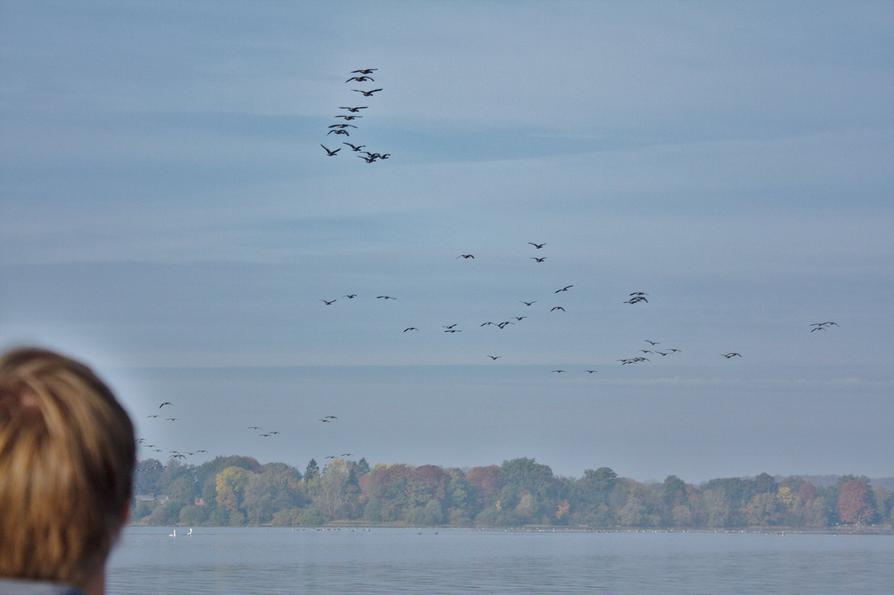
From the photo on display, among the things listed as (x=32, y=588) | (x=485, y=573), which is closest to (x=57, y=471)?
(x=32, y=588)

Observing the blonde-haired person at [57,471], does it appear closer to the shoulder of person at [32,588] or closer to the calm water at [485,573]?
the shoulder of person at [32,588]

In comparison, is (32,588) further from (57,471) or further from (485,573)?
(485,573)

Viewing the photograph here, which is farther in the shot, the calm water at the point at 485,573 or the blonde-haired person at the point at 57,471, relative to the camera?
the calm water at the point at 485,573

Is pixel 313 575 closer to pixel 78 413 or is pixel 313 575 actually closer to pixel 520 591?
pixel 520 591

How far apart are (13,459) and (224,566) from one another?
151 m

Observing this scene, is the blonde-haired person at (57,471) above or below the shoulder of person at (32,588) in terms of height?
above

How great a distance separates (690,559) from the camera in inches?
7461

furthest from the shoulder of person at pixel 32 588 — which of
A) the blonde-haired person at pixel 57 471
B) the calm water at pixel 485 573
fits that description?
the calm water at pixel 485 573

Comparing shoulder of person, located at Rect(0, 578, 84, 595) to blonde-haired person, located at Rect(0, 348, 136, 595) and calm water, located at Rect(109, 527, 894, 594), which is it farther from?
calm water, located at Rect(109, 527, 894, 594)

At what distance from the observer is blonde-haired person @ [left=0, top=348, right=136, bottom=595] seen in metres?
2.15

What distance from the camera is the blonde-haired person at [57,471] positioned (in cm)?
215

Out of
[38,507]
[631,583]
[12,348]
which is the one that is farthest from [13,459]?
[631,583]

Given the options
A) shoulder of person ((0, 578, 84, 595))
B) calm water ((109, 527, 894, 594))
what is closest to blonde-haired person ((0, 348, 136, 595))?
shoulder of person ((0, 578, 84, 595))

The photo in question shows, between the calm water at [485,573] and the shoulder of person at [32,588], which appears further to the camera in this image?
the calm water at [485,573]
